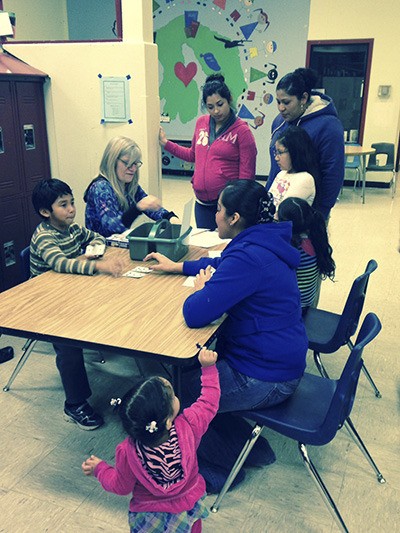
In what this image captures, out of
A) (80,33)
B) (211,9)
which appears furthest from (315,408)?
(80,33)

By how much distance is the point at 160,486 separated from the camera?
1.41 metres

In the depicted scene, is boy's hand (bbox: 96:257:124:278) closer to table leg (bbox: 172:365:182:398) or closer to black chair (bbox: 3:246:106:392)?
black chair (bbox: 3:246:106:392)

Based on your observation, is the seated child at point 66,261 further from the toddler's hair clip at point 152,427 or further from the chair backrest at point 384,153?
the chair backrest at point 384,153

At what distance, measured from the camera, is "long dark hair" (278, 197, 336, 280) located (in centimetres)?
236

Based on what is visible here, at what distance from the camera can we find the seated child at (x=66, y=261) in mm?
2236

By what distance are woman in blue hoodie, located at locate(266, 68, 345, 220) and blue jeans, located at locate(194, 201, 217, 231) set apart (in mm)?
801

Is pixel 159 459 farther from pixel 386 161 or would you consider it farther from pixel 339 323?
pixel 386 161

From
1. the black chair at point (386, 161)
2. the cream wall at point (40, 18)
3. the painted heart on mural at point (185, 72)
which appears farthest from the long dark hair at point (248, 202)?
the painted heart on mural at point (185, 72)

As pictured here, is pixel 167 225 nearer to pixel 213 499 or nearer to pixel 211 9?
pixel 213 499

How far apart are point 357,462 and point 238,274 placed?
41.9 inches

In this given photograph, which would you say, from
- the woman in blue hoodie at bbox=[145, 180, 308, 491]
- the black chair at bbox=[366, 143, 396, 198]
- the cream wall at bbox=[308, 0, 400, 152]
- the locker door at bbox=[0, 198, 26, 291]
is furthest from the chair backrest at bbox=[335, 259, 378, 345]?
the cream wall at bbox=[308, 0, 400, 152]

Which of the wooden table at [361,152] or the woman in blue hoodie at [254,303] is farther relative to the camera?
the wooden table at [361,152]

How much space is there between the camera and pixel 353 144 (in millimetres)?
7699

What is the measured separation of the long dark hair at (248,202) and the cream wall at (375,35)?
667 centimetres
